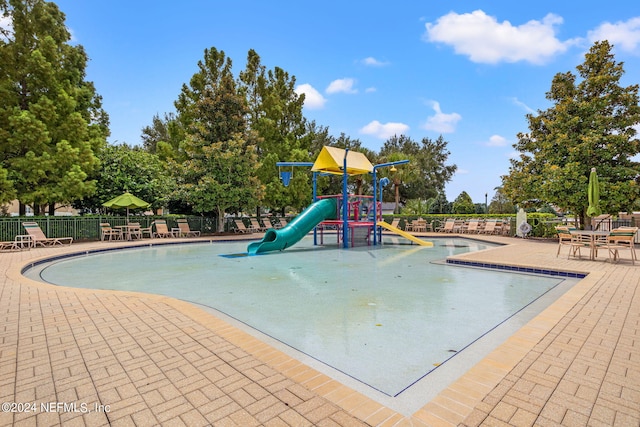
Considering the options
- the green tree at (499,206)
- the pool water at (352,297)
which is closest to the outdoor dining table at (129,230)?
the pool water at (352,297)

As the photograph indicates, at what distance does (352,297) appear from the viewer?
6.14 meters

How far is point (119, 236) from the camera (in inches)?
715

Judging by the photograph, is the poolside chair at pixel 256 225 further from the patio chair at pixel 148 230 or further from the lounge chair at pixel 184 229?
the patio chair at pixel 148 230

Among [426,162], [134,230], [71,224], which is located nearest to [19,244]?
[71,224]

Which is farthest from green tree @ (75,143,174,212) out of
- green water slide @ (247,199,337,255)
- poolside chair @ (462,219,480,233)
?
poolside chair @ (462,219,480,233)

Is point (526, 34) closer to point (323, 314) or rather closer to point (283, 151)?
point (323, 314)

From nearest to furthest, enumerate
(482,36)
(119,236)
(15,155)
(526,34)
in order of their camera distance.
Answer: (526,34) < (482,36) < (15,155) < (119,236)

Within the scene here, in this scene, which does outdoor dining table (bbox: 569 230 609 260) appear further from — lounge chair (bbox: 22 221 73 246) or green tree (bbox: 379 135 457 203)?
green tree (bbox: 379 135 457 203)

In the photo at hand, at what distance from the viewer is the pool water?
362 centimetres

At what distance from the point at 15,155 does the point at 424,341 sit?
21.5m

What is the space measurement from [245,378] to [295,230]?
11.2 metres

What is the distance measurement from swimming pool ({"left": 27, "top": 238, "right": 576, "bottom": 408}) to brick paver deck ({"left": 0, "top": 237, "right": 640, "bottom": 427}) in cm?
59

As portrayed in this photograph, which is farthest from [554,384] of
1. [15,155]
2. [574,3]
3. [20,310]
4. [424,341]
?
[15,155]

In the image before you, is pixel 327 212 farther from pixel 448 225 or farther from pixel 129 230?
pixel 448 225
